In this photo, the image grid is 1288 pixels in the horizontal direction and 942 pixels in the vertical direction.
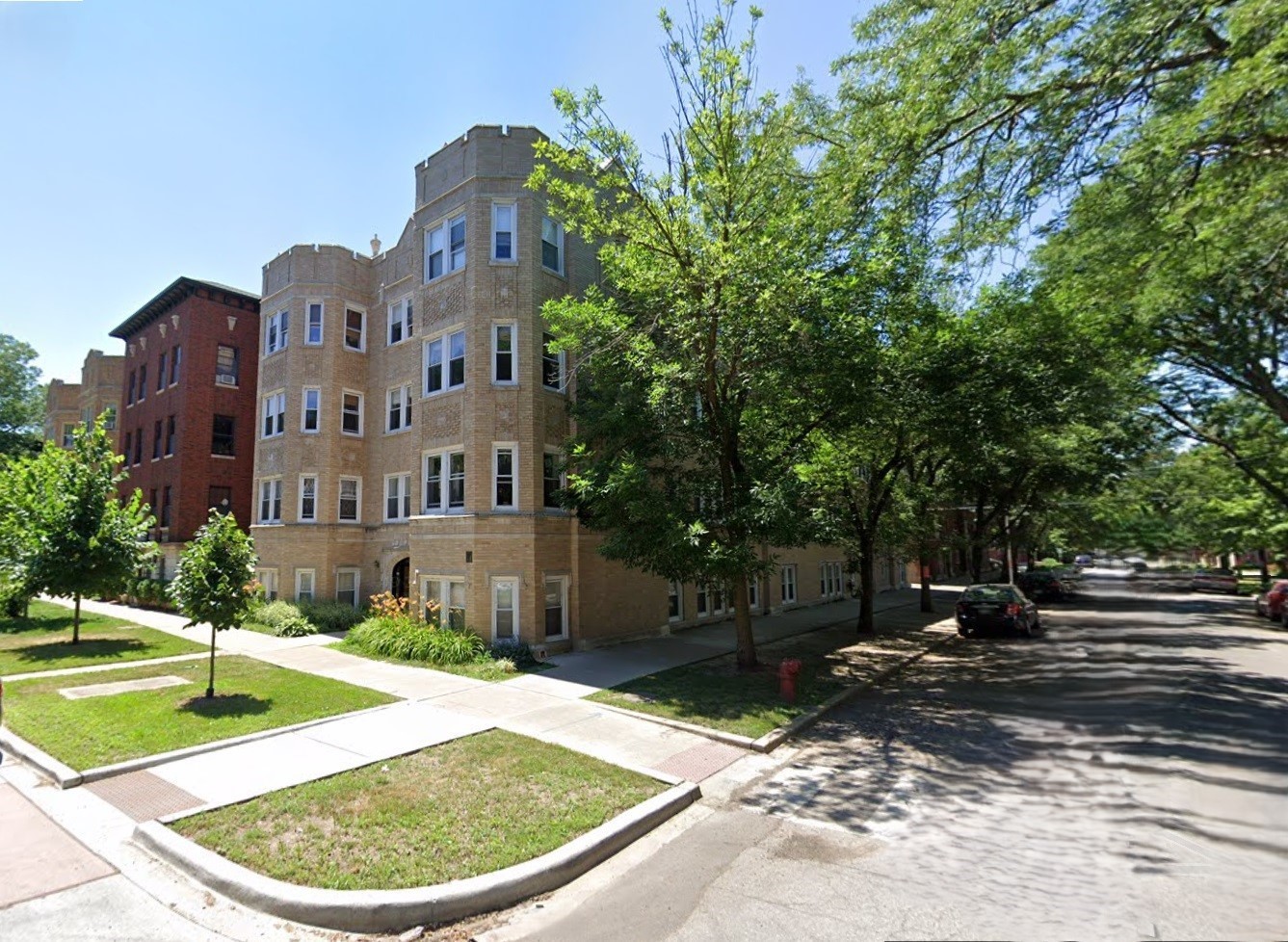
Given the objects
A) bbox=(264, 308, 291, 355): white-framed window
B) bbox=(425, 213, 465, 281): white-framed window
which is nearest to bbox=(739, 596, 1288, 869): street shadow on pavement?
bbox=(425, 213, 465, 281): white-framed window

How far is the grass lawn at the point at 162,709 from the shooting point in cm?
790

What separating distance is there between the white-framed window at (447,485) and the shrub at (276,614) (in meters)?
6.10

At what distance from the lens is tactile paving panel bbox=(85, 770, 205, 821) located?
6090mm

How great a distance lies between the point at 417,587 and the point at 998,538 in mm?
29741

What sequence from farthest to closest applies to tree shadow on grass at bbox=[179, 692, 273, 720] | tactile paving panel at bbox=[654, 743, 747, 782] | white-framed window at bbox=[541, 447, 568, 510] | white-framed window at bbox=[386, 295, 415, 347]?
white-framed window at bbox=[386, 295, 415, 347] → white-framed window at bbox=[541, 447, 568, 510] → tree shadow on grass at bbox=[179, 692, 273, 720] → tactile paving panel at bbox=[654, 743, 747, 782]

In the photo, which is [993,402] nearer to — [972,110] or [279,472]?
[972,110]

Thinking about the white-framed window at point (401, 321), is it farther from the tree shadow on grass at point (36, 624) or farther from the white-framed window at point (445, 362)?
the tree shadow on grass at point (36, 624)

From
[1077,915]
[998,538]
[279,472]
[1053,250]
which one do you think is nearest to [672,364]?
[1053,250]

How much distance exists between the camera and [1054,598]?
3422 centimetres

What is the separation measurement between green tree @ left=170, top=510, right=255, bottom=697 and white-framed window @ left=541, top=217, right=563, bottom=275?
32.5 ft

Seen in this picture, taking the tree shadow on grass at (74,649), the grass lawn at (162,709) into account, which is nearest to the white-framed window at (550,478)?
the grass lawn at (162,709)

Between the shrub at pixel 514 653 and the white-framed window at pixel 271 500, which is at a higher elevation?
the white-framed window at pixel 271 500

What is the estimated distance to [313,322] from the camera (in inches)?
869

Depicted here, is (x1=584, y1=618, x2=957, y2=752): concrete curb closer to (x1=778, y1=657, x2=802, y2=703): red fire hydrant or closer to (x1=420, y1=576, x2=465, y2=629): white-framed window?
(x1=778, y1=657, x2=802, y2=703): red fire hydrant
